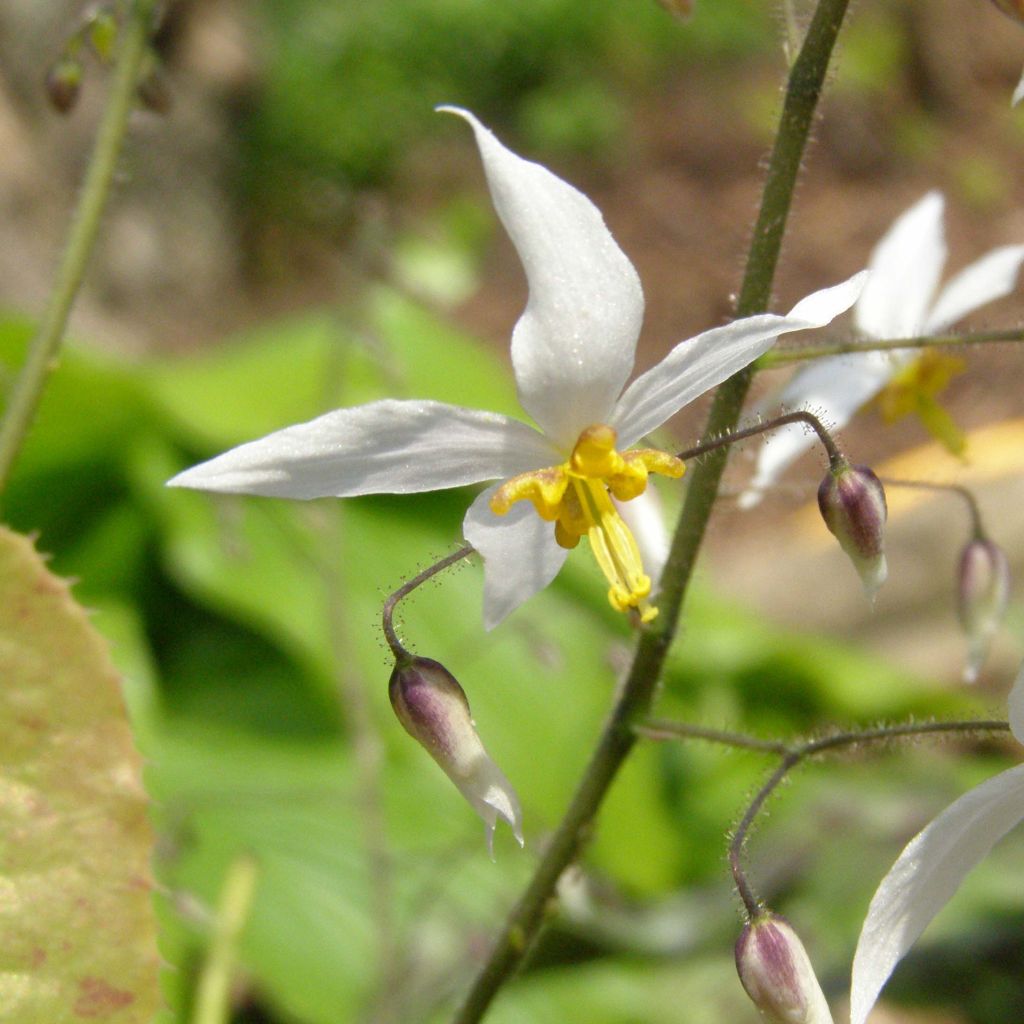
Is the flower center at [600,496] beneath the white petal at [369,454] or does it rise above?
beneath

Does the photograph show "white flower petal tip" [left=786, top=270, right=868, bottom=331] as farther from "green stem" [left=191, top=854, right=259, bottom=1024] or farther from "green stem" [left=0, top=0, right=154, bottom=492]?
"green stem" [left=191, top=854, right=259, bottom=1024]

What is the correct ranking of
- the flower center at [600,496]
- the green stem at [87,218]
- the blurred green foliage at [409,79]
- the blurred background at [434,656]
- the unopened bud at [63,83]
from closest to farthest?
the flower center at [600,496] → the green stem at [87,218] → the unopened bud at [63,83] → the blurred background at [434,656] → the blurred green foliage at [409,79]

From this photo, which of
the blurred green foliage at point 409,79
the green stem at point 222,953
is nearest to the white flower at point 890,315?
the green stem at point 222,953

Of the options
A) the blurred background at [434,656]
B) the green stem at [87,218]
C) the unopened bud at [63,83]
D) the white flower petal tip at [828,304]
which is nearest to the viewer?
the white flower petal tip at [828,304]

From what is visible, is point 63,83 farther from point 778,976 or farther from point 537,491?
point 778,976

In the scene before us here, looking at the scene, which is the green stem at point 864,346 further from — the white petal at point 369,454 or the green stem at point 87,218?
the green stem at point 87,218

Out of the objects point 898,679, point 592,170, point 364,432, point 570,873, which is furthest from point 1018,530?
point 592,170
